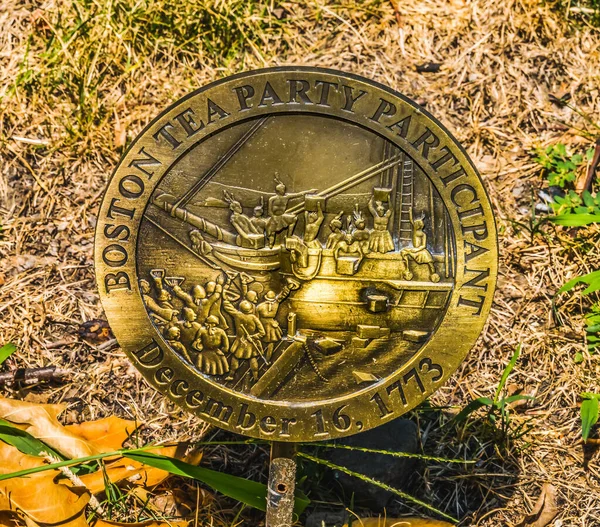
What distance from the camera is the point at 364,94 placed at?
2.31 metres

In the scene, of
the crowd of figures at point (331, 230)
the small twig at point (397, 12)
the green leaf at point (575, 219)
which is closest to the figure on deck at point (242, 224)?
the crowd of figures at point (331, 230)

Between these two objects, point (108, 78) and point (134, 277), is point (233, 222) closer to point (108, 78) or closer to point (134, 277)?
point (134, 277)

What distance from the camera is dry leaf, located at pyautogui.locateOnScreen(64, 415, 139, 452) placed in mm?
2906

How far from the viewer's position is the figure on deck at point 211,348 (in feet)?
7.82

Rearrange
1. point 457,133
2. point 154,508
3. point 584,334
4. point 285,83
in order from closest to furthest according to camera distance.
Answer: point 285,83
point 154,508
point 584,334
point 457,133

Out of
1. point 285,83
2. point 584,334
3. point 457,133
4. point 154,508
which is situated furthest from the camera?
point 457,133

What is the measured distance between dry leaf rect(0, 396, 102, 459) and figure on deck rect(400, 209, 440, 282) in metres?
1.31

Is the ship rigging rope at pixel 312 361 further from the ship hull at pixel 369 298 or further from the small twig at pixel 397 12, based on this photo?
the small twig at pixel 397 12

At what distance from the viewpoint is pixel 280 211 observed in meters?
2.32

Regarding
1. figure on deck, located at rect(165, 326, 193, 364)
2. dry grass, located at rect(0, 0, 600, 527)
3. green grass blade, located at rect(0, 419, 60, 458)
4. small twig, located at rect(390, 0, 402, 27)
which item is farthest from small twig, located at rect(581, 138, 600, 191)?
green grass blade, located at rect(0, 419, 60, 458)

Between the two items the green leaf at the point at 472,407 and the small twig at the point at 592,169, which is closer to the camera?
the green leaf at the point at 472,407

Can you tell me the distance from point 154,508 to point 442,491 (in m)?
1.04

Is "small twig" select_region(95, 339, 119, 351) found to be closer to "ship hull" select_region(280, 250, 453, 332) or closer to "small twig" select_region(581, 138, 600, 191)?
"ship hull" select_region(280, 250, 453, 332)

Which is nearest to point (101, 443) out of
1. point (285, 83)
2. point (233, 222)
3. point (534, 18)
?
point (233, 222)
